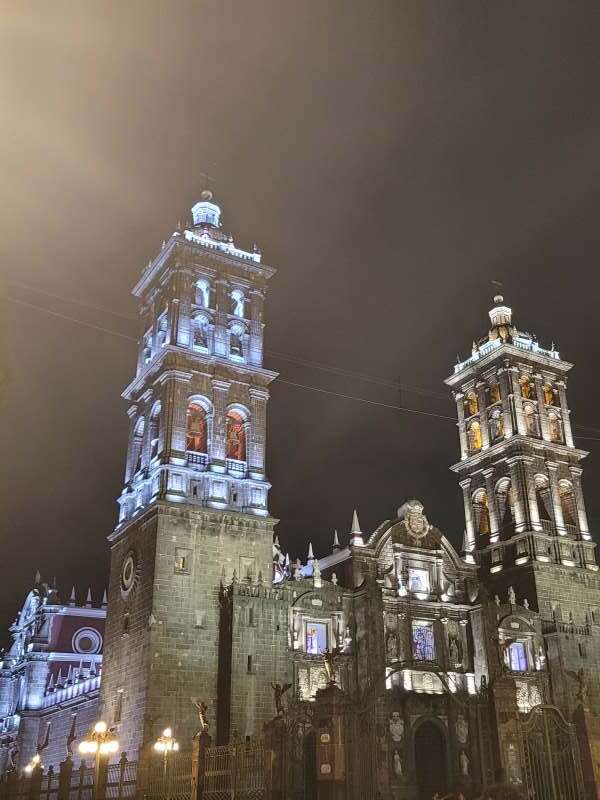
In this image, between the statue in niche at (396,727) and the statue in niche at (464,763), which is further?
the statue in niche at (464,763)

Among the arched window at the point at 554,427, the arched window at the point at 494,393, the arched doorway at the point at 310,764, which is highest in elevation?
the arched window at the point at 494,393

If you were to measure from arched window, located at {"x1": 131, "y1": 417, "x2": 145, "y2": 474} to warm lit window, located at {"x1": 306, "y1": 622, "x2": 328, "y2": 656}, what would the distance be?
560 inches

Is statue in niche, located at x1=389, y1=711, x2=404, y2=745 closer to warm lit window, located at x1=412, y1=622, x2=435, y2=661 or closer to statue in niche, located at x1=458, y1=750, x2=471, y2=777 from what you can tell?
statue in niche, located at x1=458, y1=750, x2=471, y2=777

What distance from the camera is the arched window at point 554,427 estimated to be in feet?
204

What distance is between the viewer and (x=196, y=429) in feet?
165

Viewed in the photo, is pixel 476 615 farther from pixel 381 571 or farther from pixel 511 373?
pixel 511 373

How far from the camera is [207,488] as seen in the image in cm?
4722

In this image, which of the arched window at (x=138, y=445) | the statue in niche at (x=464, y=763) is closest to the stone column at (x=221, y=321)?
the arched window at (x=138, y=445)

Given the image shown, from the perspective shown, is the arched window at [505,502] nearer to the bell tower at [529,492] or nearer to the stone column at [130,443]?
the bell tower at [529,492]

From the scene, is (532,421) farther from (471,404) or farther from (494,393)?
(471,404)

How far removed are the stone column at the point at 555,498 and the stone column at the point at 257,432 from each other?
2207cm

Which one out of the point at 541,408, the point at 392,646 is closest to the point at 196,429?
the point at 392,646

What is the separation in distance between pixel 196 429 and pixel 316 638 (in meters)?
14.3

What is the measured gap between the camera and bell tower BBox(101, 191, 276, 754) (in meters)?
42.2
